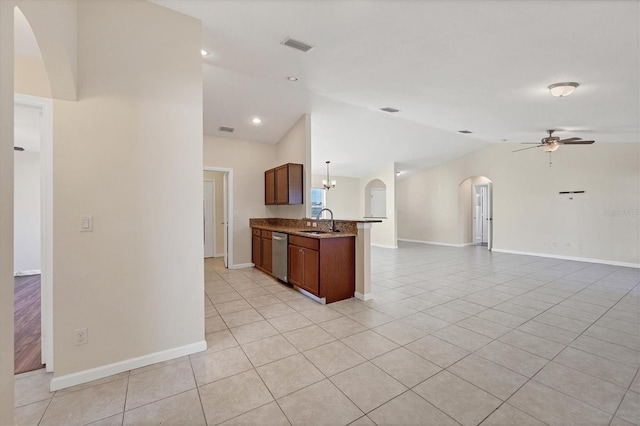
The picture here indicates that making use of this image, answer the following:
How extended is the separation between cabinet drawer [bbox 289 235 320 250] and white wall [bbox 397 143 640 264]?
671cm

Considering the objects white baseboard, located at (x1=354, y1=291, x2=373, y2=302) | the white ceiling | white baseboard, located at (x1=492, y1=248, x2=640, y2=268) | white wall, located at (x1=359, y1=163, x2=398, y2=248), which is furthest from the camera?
white wall, located at (x1=359, y1=163, x2=398, y2=248)

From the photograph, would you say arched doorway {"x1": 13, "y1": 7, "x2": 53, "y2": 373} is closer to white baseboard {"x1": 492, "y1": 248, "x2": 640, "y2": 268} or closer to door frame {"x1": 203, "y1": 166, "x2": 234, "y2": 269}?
door frame {"x1": 203, "y1": 166, "x2": 234, "y2": 269}

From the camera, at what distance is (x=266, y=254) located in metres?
5.37

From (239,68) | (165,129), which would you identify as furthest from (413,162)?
(165,129)

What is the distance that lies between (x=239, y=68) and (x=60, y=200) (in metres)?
2.48

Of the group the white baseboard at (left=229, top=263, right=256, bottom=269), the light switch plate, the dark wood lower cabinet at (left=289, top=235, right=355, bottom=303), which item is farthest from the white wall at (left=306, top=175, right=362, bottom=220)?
the light switch plate

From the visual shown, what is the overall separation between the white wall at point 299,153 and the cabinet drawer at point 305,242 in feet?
3.30

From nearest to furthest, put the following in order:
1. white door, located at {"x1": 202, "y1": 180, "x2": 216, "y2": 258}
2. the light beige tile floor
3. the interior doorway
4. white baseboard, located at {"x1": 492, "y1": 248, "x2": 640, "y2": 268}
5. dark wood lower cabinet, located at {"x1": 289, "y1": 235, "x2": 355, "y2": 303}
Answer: the light beige tile floor → dark wood lower cabinet, located at {"x1": 289, "y1": 235, "x2": 355, "y2": 303} → white baseboard, located at {"x1": 492, "y1": 248, "x2": 640, "y2": 268} → white door, located at {"x1": 202, "y1": 180, "x2": 216, "y2": 258} → the interior doorway

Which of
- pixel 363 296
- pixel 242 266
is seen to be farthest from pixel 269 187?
pixel 363 296

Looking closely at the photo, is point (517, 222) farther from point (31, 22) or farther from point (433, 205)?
point (31, 22)

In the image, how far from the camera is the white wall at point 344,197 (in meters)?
10.2

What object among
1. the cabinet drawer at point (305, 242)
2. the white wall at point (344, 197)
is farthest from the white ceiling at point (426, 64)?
the white wall at point (344, 197)

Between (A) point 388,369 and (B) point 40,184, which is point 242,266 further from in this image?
(A) point 388,369

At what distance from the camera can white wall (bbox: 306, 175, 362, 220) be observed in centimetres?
1017
